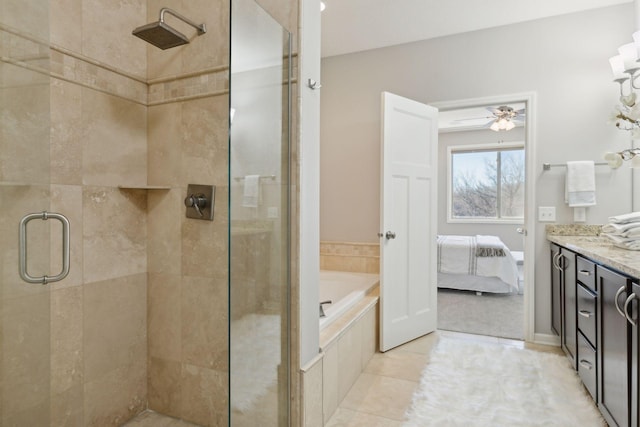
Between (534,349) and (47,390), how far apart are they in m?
3.13

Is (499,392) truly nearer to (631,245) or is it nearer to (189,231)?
(631,245)

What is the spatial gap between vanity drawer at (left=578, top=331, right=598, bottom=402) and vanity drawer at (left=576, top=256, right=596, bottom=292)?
329 millimetres

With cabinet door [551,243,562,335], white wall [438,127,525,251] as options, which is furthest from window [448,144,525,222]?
cabinet door [551,243,562,335]

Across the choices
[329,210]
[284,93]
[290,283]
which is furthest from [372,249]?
[284,93]

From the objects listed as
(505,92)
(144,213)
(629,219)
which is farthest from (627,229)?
(144,213)

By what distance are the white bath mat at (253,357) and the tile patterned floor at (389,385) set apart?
679 mm

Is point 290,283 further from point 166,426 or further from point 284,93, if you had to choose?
point 166,426

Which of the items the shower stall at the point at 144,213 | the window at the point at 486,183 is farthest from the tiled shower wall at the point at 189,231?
the window at the point at 486,183

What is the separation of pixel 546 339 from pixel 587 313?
1.19 metres

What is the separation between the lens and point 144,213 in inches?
74.7

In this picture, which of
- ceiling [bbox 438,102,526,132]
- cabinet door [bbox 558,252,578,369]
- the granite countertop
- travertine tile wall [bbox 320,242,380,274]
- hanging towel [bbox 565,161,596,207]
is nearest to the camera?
the granite countertop

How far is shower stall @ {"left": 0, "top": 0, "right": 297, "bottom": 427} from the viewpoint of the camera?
1.13 meters

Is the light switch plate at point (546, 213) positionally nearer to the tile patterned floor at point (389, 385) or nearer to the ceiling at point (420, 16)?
the tile patterned floor at point (389, 385)

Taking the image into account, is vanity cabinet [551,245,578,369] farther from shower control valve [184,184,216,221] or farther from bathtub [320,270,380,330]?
shower control valve [184,184,216,221]
